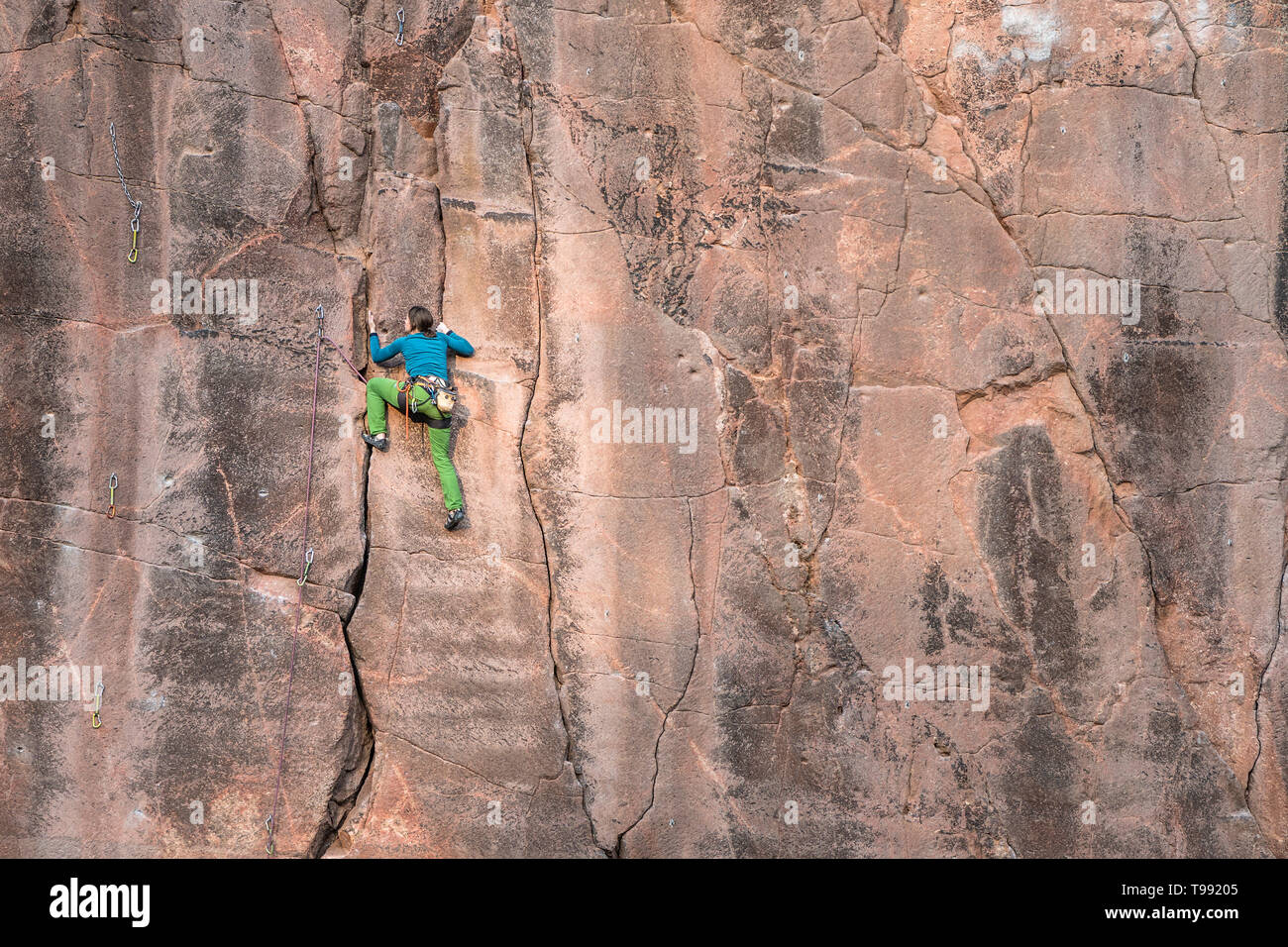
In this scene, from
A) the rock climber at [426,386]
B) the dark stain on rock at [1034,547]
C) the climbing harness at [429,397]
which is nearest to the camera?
the climbing harness at [429,397]

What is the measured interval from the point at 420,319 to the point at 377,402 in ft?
1.89

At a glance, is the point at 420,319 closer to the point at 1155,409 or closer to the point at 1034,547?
the point at 1034,547

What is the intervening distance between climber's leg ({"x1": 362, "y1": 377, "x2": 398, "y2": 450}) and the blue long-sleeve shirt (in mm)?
150

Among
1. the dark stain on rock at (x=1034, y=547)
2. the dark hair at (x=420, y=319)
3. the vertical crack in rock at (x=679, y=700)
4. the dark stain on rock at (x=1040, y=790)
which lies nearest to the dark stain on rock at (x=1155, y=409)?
the dark stain on rock at (x=1034, y=547)

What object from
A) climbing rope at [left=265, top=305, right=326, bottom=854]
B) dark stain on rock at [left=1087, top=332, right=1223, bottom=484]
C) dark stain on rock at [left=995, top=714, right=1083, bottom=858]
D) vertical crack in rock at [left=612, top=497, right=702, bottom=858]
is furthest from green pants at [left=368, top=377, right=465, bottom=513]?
dark stain on rock at [left=1087, top=332, right=1223, bottom=484]

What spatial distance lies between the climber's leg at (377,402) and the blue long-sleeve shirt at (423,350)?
150mm

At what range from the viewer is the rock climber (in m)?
5.45

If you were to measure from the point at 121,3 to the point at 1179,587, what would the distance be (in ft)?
24.6

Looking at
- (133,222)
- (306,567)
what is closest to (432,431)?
(306,567)

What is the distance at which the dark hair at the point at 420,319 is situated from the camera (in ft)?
17.9

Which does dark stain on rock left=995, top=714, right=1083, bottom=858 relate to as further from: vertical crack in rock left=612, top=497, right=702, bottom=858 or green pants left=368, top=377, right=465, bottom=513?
green pants left=368, top=377, right=465, bottom=513

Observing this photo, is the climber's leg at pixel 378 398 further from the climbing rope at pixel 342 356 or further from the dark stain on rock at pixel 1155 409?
the dark stain on rock at pixel 1155 409

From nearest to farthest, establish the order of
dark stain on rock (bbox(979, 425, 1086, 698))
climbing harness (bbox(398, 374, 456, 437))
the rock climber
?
climbing harness (bbox(398, 374, 456, 437)) → the rock climber → dark stain on rock (bbox(979, 425, 1086, 698))

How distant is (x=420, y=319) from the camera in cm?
546
